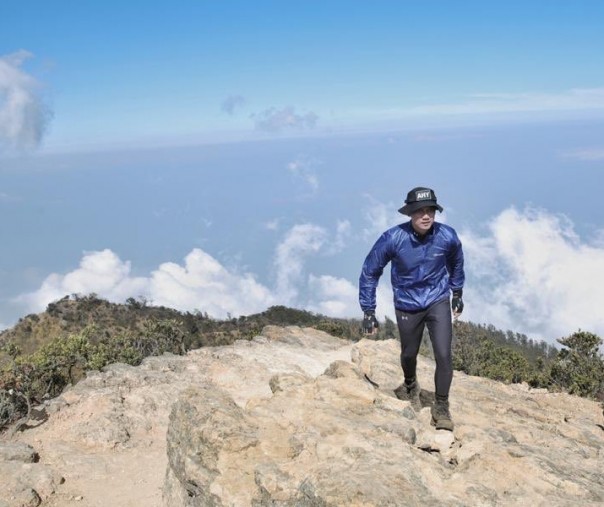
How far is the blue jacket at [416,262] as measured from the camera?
714 centimetres

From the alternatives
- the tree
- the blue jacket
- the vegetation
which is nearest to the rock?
the vegetation

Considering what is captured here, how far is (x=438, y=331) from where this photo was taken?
Result: 24.0ft

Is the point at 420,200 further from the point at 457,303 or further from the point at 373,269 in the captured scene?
the point at 457,303

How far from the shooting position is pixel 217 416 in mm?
6031

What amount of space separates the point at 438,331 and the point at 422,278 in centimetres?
82

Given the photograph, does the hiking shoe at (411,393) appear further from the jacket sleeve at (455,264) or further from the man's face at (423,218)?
the man's face at (423,218)

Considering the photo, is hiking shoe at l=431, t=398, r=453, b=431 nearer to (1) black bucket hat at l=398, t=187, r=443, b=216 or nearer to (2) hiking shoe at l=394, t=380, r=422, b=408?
(2) hiking shoe at l=394, t=380, r=422, b=408

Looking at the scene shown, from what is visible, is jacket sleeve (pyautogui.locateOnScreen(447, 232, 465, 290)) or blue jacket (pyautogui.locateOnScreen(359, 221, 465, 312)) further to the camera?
jacket sleeve (pyautogui.locateOnScreen(447, 232, 465, 290))

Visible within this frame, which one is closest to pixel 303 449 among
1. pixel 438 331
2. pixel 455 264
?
pixel 438 331

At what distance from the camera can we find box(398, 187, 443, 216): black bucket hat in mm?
6727

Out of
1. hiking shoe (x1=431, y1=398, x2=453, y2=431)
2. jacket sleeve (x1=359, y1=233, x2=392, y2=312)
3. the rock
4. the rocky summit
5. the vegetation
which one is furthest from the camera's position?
the vegetation

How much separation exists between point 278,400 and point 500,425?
4.16m

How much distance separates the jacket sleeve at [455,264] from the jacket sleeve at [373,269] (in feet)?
3.04

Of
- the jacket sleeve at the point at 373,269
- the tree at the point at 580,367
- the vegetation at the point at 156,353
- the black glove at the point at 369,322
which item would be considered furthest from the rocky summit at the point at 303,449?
the tree at the point at 580,367
